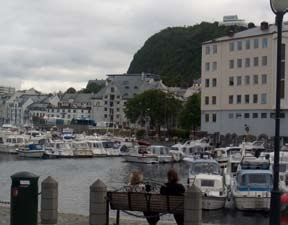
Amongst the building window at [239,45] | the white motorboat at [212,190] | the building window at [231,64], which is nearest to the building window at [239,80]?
the building window at [231,64]

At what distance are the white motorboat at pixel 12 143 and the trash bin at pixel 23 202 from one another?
3713 inches

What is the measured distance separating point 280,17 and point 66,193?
118 feet

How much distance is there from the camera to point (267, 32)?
338 feet

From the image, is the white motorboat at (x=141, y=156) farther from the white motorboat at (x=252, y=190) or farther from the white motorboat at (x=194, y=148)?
the white motorboat at (x=252, y=190)

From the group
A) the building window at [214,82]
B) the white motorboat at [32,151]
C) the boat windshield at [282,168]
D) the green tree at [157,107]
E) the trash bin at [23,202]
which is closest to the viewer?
the trash bin at [23,202]

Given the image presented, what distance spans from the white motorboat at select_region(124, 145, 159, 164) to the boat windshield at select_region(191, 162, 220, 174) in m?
41.5

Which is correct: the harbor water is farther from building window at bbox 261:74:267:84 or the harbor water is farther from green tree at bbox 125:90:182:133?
green tree at bbox 125:90:182:133

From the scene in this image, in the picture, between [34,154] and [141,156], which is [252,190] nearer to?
[141,156]

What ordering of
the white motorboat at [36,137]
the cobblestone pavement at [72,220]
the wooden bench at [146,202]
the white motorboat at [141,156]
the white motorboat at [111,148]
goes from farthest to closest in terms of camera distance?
the white motorboat at [36,137] < the white motorboat at [111,148] < the white motorboat at [141,156] < the cobblestone pavement at [72,220] < the wooden bench at [146,202]

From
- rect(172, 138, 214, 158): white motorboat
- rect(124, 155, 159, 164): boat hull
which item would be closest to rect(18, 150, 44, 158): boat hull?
rect(124, 155, 159, 164): boat hull

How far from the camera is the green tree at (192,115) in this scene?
5100 inches

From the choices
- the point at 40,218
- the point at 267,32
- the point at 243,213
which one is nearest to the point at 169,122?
Answer: the point at 267,32

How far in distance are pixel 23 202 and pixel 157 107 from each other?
137m

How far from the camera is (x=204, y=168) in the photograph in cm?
4881
